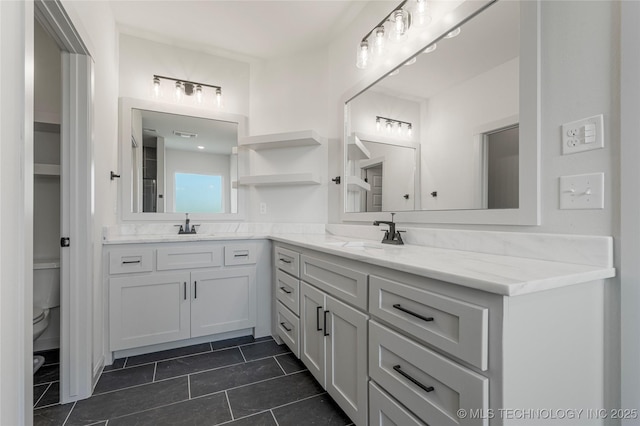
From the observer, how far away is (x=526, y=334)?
0.73 metres

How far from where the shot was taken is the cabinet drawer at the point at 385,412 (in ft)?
3.18

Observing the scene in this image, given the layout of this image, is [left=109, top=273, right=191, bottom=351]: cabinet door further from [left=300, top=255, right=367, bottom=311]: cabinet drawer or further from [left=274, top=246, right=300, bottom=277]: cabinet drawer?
[left=300, top=255, right=367, bottom=311]: cabinet drawer

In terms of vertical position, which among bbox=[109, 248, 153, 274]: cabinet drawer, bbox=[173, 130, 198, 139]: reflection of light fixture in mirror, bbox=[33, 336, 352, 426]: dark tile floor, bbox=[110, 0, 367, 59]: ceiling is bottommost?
bbox=[33, 336, 352, 426]: dark tile floor

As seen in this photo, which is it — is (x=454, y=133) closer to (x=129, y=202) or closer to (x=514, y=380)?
(x=514, y=380)

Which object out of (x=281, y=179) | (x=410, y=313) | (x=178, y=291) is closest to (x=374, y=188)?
(x=281, y=179)

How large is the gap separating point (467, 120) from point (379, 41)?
89cm

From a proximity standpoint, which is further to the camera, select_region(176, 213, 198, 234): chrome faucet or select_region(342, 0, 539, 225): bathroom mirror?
select_region(176, 213, 198, 234): chrome faucet

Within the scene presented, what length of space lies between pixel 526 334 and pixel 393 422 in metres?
0.60

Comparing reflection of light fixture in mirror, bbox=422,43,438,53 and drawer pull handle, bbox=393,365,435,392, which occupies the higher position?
reflection of light fixture in mirror, bbox=422,43,438,53

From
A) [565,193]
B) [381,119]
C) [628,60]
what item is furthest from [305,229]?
[628,60]

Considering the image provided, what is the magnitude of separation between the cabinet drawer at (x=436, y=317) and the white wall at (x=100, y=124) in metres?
1.70

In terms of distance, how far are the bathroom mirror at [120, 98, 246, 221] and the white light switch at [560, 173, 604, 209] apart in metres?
2.40

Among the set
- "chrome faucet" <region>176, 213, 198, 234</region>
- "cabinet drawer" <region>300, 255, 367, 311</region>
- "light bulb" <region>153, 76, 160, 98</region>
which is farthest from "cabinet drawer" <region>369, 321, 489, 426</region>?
"light bulb" <region>153, 76, 160, 98</region>

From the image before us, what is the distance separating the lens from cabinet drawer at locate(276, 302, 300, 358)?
184 centimetres
